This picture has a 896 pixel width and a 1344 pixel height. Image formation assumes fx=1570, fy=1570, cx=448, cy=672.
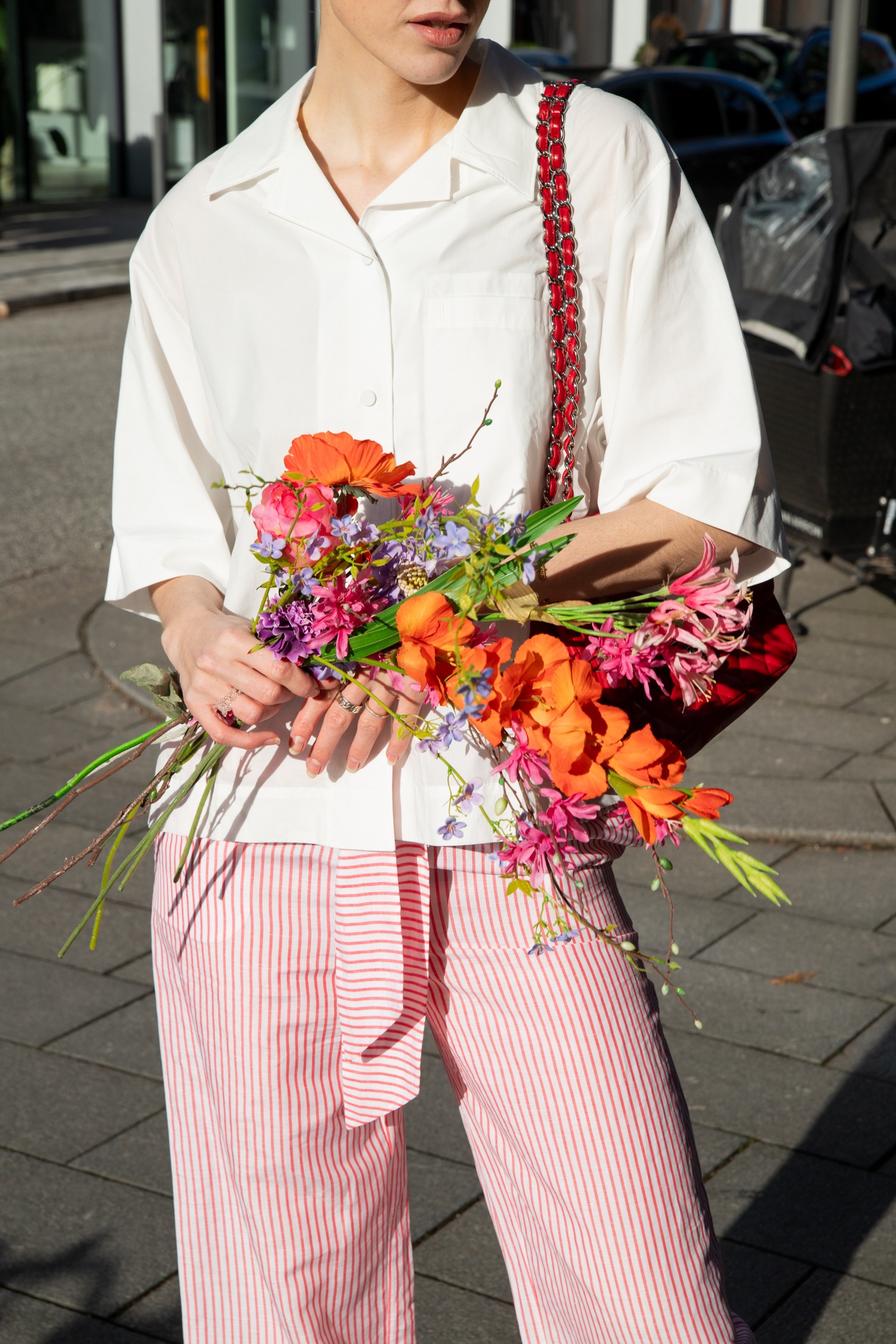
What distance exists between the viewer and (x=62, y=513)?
7.87 m

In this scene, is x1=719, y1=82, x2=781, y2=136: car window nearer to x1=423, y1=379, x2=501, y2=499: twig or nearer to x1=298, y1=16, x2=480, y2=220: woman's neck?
x1=298, y1=16, x2=480, y2=220: woman's neck

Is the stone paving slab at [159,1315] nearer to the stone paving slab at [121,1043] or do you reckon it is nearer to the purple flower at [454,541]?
the stone paving slab at [121,1043]

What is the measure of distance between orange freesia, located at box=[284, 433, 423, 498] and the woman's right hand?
183 mm

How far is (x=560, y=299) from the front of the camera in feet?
5.60

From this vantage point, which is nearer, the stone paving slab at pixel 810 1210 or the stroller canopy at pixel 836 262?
the stone paving slab at pixel 810 1210

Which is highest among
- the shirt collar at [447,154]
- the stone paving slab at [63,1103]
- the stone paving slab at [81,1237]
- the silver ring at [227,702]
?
the shirt collar at [447,154]

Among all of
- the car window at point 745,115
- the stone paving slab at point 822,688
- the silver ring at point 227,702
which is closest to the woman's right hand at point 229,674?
the silver ring at point 227,702

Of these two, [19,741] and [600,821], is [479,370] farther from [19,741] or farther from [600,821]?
[19,741]

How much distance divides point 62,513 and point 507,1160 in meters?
6.53

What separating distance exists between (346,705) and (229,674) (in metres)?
0.13

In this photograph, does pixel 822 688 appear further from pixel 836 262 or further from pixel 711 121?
pixel 711 121

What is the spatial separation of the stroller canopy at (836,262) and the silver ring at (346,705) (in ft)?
13.9

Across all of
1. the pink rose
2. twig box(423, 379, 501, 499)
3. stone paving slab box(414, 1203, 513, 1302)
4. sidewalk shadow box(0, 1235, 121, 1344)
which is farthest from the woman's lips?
sidewalk shadow box(0, 1235, 121, 1344)

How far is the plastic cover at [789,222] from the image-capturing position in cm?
576
